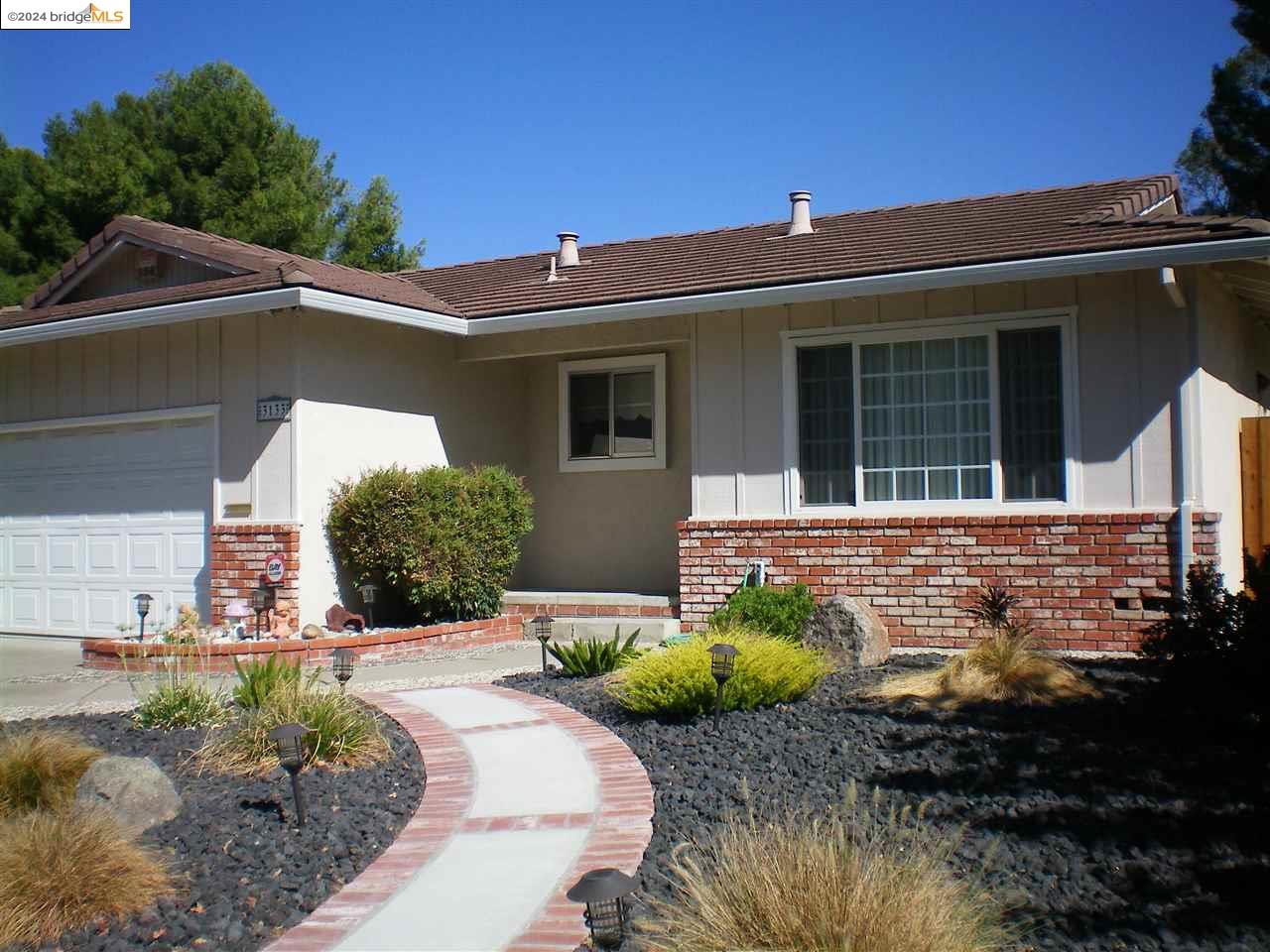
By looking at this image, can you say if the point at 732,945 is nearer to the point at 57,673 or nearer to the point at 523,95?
the point at 57,673

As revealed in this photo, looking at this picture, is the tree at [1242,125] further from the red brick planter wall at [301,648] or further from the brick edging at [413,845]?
the brick edging at [413,845]

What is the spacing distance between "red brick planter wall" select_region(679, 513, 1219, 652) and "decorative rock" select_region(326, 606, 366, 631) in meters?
3.36

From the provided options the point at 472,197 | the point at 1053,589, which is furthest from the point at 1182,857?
the point at 472,197

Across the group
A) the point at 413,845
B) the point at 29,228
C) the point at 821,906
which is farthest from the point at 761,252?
the point at 29,228

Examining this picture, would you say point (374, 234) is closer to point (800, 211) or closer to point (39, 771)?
point (800, 211)

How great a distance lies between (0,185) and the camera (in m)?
22.7

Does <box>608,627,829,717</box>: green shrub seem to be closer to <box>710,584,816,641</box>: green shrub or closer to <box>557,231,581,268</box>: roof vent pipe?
<box>710,584,816,641</box>: green shrub

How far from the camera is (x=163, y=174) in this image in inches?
888

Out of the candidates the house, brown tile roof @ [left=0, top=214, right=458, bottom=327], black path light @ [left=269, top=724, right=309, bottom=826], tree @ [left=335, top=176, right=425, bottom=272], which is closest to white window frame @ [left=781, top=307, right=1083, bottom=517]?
the house

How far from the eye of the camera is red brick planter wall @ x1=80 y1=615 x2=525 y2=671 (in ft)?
33.1

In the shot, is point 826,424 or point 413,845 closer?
point 413,845

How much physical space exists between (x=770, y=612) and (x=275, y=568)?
513 centimetres

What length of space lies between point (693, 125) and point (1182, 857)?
40.7ft

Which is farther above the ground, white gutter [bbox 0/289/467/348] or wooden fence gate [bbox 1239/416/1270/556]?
white gutter [bbox 0/289/467/348]
